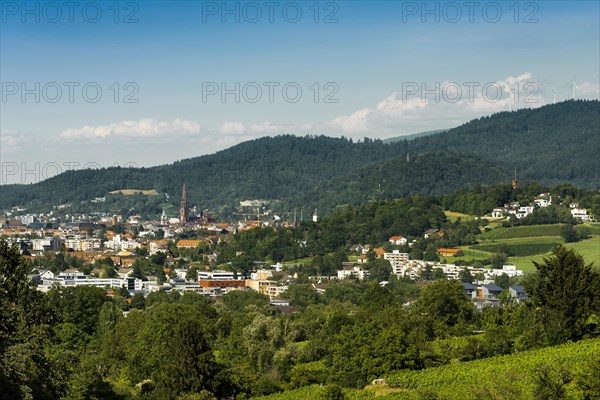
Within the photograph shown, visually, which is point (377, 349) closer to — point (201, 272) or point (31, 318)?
point (31, 318)

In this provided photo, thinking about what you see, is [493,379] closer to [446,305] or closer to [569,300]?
[569,300]

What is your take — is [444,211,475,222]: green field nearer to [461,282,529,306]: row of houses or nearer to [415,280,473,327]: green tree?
[461,282,529,306]: row of houses

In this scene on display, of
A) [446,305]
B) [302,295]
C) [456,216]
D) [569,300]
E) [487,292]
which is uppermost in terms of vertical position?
[456,216]

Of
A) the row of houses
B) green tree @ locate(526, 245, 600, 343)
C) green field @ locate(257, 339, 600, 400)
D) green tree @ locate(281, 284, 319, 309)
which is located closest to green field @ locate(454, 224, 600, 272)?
the row of houses

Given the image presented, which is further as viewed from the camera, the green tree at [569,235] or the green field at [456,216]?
the green field at [456,216]

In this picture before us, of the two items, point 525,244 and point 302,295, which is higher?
point 525,244

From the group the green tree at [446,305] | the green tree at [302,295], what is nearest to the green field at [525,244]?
the green tree at [302,295]

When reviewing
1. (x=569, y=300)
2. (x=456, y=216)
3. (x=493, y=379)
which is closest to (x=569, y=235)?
(x=456, y=216)

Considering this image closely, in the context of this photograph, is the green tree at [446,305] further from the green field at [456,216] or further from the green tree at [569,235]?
the green field at [456,216]

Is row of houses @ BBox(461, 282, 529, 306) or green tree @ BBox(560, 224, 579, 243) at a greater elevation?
green tree @ BBox(560, 224, 579, 243)
